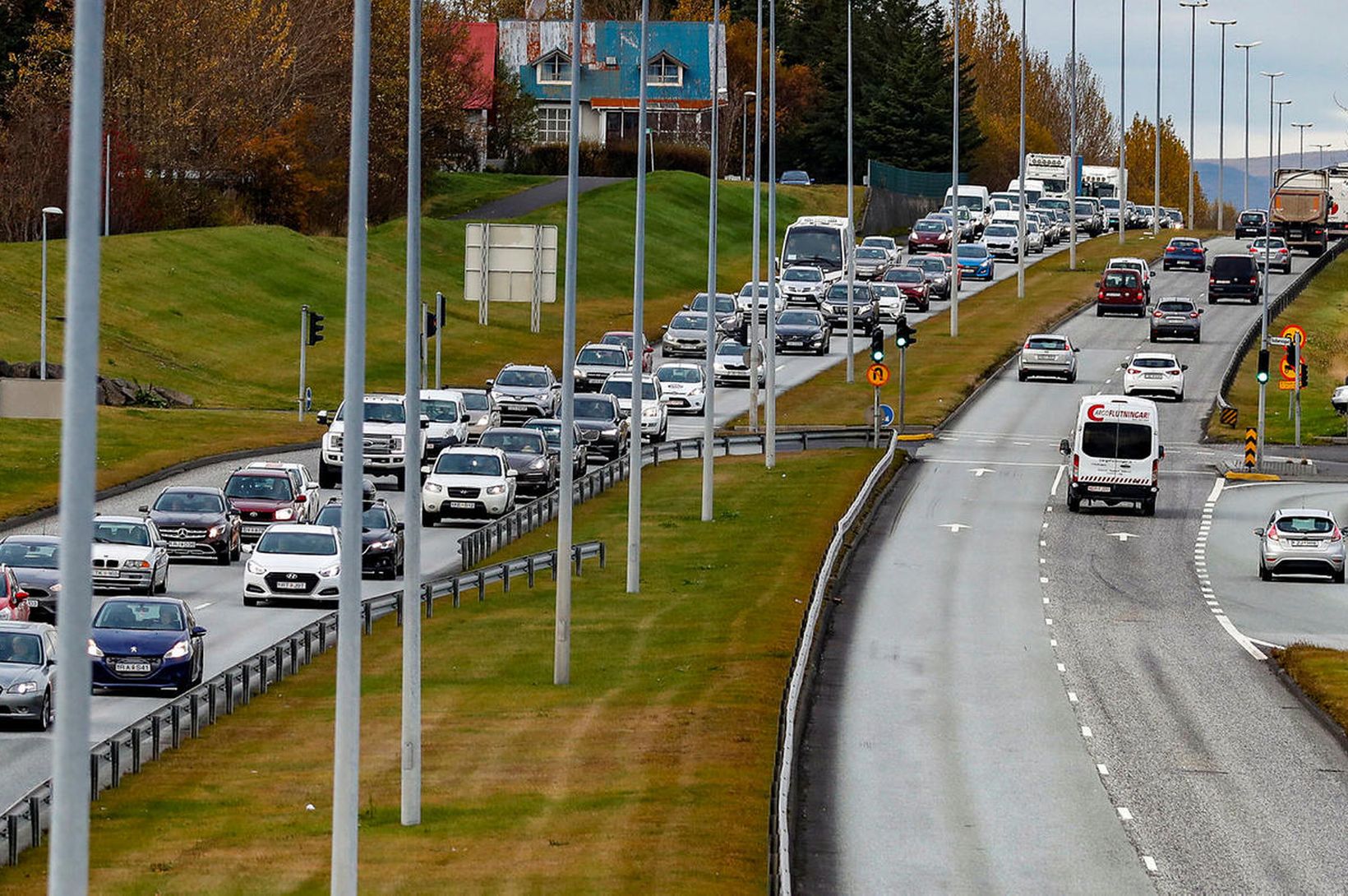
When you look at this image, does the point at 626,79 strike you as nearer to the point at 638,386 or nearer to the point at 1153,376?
the point at 1153,376

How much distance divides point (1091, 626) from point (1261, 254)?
3012 inches

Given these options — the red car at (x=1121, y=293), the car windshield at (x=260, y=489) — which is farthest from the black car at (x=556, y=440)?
the red car at (x=1121, y=293)

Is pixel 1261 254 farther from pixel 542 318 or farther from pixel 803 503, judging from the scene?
pixel 803 503

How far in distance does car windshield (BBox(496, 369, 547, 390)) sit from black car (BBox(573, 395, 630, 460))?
4.22 meters

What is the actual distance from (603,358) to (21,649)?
41.9 m

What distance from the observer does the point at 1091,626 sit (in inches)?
1528

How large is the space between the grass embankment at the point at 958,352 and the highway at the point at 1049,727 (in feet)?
52.0

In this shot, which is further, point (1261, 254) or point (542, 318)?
point (1261, 254)

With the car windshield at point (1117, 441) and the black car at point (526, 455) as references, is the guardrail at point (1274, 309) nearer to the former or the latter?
the car windshield at point (1117, 441)

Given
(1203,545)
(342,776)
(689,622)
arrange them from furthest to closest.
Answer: (1203,545) → (689,622) → (342,776)

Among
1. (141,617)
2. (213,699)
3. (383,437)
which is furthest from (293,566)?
(383,437)

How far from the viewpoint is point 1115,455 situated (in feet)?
173

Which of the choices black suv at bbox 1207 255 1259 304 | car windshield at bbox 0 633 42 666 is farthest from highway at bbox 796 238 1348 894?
black suv at bbox 1207 255 1259 304

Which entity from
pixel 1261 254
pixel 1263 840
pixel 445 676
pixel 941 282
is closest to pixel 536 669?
pixel 445 676
